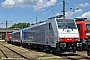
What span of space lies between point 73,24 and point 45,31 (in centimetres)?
324

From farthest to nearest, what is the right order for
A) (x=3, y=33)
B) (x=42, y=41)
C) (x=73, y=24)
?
(x=3, y=33) < (x=42, y=41) < (x=73, y=24)

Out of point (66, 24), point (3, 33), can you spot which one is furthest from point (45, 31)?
point (3, 33)

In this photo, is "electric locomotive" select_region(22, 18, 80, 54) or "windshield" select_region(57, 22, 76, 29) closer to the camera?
"electric locomotive" select_region(22, 18, 80, 54)

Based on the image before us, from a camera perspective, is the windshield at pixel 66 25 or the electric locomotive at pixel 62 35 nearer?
the electric locomotive at pixel 62 35

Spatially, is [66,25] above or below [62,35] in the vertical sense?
above

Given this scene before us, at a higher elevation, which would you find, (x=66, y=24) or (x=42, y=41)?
(x=66, y=24)

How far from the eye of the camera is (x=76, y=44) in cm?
1817

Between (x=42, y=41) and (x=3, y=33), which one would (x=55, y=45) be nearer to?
(x=42, y=41)

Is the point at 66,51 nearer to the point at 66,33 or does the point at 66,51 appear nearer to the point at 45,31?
the point at 66,33

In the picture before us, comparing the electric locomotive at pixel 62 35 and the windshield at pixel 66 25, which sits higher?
the windshield at pixel 66 25

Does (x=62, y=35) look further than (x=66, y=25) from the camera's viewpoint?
No

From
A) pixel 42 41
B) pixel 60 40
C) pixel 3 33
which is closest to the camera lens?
pixel 60 40

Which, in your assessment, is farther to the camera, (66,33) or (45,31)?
(45,31)

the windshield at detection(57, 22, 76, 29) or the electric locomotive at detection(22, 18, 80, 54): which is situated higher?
the windshield at detection(57, 22, 76, 29)
